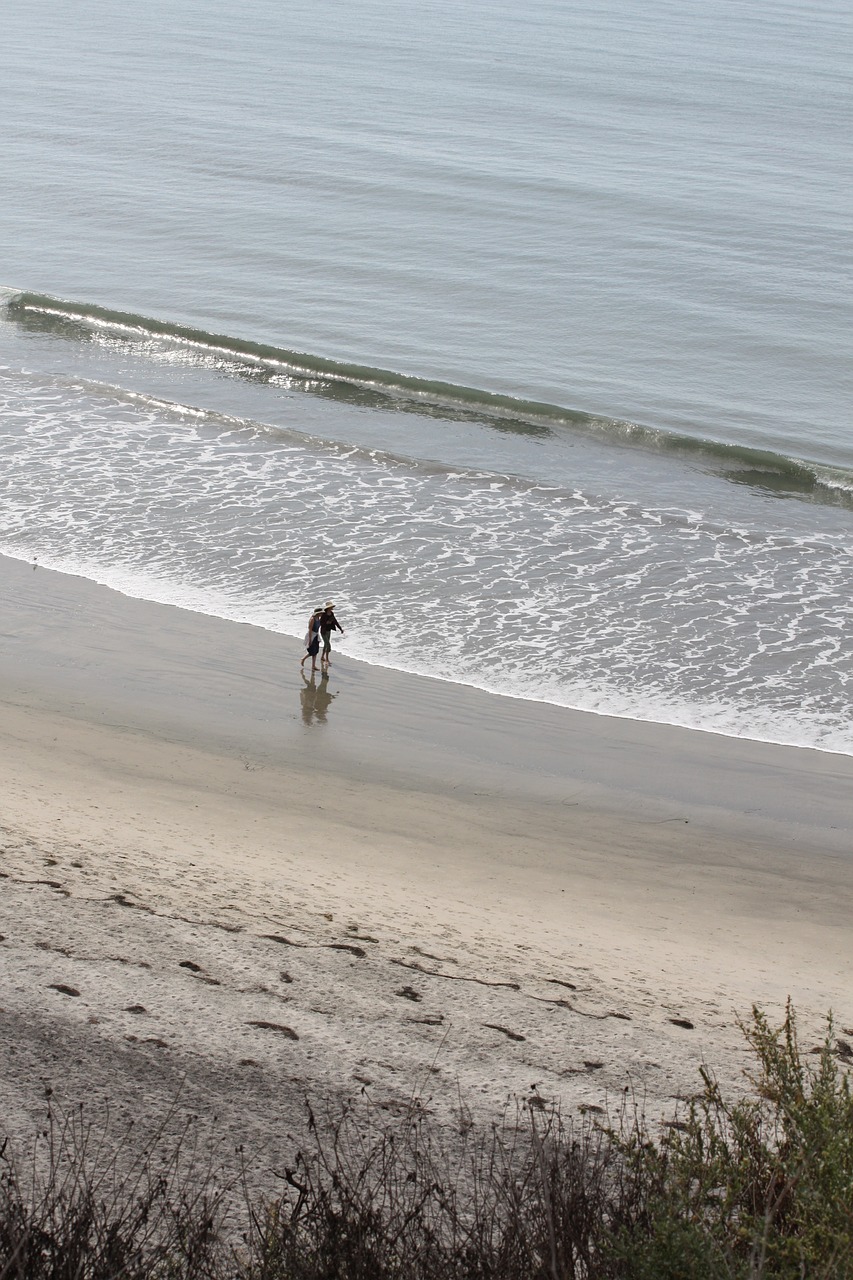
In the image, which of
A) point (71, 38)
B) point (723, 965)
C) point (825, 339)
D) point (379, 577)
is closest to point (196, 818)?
point (723, 965)

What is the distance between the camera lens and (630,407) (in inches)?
934

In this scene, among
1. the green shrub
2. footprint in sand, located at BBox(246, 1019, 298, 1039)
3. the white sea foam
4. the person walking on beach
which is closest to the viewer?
the green shrub

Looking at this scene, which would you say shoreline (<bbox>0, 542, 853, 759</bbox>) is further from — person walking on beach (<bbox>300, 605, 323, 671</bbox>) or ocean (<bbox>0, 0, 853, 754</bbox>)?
person walking on beach (<bbox>300, 605, 323, 671</bbox>)

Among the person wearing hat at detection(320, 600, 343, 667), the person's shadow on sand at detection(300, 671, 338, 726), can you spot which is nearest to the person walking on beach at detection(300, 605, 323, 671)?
the person wearing hat at detection(320, 600, 343, 667)

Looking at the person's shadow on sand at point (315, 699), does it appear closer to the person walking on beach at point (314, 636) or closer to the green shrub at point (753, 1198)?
the person walking on beach at point (314, 636)

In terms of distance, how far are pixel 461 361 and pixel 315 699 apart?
560 inches

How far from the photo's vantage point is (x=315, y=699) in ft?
42.7

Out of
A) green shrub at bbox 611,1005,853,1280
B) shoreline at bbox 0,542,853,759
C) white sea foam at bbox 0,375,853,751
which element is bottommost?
green shrub at bbox 611,1005,853,1280

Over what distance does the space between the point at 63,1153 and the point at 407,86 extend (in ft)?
157

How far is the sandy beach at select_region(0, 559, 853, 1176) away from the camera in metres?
6.79

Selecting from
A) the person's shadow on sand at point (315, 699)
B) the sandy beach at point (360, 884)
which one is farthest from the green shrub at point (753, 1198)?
the person's shadow on sand at point (315, 699)

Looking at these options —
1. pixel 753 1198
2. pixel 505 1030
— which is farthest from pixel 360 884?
pixel 753 1198

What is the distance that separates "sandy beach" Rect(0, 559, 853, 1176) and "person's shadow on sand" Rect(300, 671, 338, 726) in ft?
0.15

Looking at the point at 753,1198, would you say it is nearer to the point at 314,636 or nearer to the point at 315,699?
the point at 315,699
